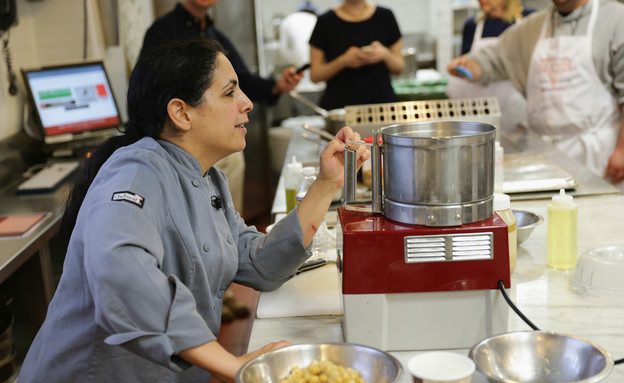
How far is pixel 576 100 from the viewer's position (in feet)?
11.6

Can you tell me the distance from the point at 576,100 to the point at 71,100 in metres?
2.60

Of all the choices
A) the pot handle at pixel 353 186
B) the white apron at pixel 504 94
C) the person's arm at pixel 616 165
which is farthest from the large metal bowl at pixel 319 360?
the white apron at pixel 504 94

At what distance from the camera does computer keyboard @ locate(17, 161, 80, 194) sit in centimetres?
322

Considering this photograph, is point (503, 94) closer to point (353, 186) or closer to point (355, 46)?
point (355, 46)

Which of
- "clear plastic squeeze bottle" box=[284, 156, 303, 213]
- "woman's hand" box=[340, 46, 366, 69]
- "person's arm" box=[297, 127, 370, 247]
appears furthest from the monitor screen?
"person's arm" box=[297, 127, 370, 247]

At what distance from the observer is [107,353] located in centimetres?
151

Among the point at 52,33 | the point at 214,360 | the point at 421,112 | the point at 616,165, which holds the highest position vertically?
the point at 52,33

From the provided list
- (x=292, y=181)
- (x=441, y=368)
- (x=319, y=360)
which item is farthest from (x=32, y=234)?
(x=441, y=368)

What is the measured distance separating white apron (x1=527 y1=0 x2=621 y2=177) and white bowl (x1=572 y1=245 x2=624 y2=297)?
1923 mm

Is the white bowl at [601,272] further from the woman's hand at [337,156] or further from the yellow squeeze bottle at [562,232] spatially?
the woman's hand at [337,156]

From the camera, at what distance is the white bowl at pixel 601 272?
1.67 meters

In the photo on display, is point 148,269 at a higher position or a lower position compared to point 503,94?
higher

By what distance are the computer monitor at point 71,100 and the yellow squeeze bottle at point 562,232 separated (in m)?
2.73

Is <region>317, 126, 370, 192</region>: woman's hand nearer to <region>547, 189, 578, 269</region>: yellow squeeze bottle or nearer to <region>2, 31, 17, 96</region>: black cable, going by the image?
<region>547, 189, 578, 269</region>: yellow squeeze bottle
